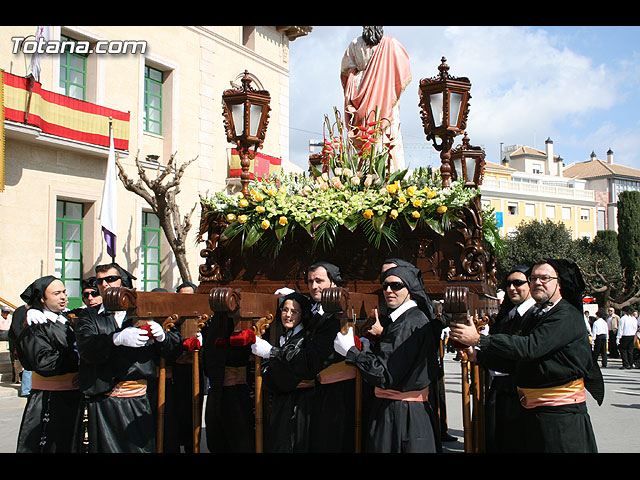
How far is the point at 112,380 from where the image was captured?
16.0 ft

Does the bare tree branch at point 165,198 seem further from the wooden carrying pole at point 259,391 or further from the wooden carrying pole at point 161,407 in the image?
the wooden carrying pole at point 259,391

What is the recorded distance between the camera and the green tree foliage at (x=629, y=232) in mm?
39375

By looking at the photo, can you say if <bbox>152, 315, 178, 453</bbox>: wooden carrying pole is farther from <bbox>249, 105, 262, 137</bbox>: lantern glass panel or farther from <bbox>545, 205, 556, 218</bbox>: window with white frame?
<bbox>545, 205, 556, 218</bbox>: window with white frame

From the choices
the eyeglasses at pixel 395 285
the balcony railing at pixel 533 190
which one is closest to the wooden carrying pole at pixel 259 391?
the eyeglasses at pixel 395 285

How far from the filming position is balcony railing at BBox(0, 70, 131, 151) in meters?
13.5

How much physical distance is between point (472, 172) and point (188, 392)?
515 cm

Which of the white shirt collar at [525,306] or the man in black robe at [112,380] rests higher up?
the white shirt collar at [525,306]

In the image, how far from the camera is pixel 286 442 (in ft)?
15.3

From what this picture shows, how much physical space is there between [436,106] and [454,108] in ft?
0.54

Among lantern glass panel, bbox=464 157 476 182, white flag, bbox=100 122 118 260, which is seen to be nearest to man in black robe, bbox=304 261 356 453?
lantern glass panel, bbox=464 157 476 182

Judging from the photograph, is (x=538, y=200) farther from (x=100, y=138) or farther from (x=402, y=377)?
(x=402, y=377)

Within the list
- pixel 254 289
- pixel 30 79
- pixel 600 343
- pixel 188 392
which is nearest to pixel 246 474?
pixel 254 289
